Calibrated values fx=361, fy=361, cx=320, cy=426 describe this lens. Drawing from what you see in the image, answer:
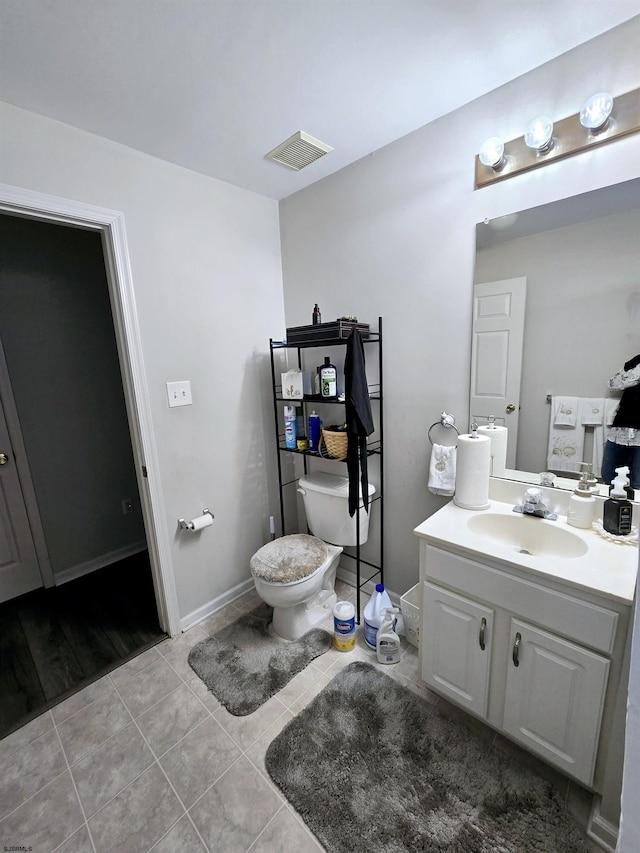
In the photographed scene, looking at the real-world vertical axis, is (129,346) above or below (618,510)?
above

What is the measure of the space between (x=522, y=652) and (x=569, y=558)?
35 centimetres

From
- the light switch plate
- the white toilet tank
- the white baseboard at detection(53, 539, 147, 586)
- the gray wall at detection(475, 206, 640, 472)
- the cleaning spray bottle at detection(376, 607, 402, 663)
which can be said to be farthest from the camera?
the white baseboard at detection(53, 539, 147, 586)

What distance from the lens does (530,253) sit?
1.42 meters

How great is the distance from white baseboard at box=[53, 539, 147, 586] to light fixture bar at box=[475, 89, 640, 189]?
3210 millimetres

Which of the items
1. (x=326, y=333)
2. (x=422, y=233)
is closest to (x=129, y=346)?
(x=326, y=333)

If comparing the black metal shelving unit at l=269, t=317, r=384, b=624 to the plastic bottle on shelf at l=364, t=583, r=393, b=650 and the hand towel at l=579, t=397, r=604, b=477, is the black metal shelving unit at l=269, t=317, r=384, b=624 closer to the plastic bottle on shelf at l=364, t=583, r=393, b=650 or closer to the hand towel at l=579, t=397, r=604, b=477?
the plastic bottle on shelf at l=364, t=583, r=393, b=650

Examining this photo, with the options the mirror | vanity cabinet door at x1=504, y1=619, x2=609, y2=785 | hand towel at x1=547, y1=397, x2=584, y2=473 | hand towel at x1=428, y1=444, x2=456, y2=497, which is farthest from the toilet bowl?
hand towel at x1=547, y1=397, x2=584, y2=473

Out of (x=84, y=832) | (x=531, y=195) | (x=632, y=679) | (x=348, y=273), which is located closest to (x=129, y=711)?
(x=84, y=832)

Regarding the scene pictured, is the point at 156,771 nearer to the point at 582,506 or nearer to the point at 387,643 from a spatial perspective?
→ the point at 387,643

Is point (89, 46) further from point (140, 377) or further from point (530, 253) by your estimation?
point (530, 253)

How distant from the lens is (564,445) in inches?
56.4

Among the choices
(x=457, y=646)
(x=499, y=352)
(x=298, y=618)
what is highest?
(x=499, y=352)

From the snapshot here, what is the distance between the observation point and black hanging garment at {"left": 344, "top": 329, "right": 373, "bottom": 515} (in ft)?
5.66

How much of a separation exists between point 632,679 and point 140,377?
1.87 meters
